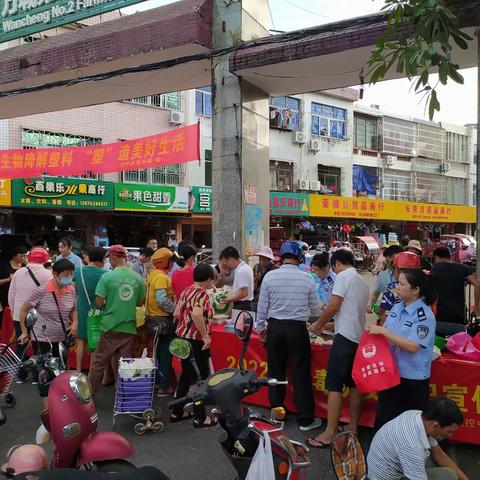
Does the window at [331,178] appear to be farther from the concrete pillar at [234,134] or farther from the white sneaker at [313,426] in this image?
the white sneaker at [313,426]

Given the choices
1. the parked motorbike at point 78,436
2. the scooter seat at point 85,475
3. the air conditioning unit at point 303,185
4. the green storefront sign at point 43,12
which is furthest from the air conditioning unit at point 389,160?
the scooter seat at point 85,475

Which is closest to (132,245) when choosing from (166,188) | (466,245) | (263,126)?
(166,188)

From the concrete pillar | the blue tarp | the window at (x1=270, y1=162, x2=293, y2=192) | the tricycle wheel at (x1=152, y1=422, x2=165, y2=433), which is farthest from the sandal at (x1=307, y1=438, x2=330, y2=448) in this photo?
the blue tarp

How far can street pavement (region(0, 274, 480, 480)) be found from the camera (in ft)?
12.2

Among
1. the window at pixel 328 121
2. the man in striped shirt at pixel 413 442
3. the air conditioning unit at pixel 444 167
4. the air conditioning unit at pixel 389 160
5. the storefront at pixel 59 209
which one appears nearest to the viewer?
the man in striped shirt at pixel 413 442

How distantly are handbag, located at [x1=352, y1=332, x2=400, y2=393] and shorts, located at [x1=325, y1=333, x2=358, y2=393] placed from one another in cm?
51

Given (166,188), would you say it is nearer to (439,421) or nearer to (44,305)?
(44,305)

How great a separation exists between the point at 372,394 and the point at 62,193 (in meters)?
14.0

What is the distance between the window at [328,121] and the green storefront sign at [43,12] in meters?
19.0

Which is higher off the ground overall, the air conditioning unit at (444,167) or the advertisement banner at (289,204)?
the air conditioning unit at (444,167)

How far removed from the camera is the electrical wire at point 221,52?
20.0ft

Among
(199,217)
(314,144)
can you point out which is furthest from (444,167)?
(199,217)

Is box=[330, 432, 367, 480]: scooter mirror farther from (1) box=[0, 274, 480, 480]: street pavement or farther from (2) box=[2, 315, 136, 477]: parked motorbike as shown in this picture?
(2) box=[2, 315, 136, 477]: parked motorbike

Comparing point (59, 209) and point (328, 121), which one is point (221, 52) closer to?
point (59, 209)
